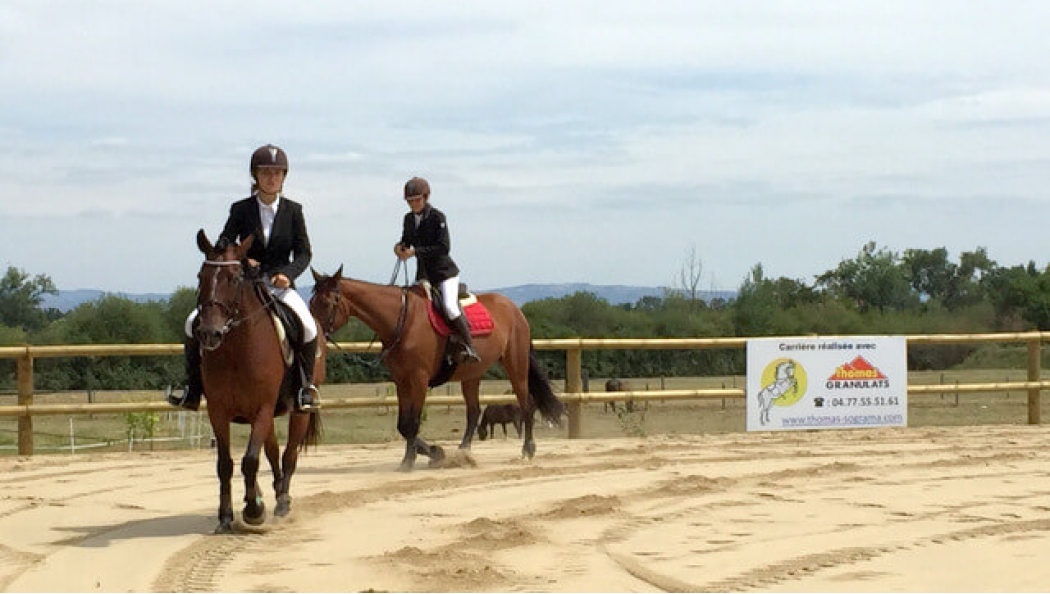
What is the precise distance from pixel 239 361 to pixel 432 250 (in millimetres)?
4329

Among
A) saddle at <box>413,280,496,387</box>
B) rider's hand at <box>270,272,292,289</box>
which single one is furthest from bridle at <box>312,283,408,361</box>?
rider's hand at <box>270,272,292,289</box>

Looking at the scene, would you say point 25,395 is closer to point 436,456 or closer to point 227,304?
point 436,456

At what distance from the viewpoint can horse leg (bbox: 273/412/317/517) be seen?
930 centimetres

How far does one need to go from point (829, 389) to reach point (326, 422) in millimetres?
21583

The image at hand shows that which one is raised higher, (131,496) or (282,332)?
(282,332)

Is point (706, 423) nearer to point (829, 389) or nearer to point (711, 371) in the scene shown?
point (711, 371)

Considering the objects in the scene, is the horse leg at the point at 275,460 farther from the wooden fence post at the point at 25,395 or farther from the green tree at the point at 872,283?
the green tree at the point at 872,283

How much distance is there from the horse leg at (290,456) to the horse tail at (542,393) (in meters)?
4.75

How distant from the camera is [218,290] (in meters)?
8.21

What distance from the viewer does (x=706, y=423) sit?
1236 inches

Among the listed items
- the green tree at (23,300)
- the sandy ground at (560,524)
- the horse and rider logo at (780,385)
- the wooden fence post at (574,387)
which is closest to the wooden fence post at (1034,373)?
the horse and rider logo at (780,385)

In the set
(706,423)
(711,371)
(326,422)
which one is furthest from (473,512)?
(326,422)

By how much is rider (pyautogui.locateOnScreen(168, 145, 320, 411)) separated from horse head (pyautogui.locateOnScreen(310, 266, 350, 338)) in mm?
2821

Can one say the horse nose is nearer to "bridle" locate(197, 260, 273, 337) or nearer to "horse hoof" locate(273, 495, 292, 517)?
"bridle" locate(197, 260, 273, 337)
